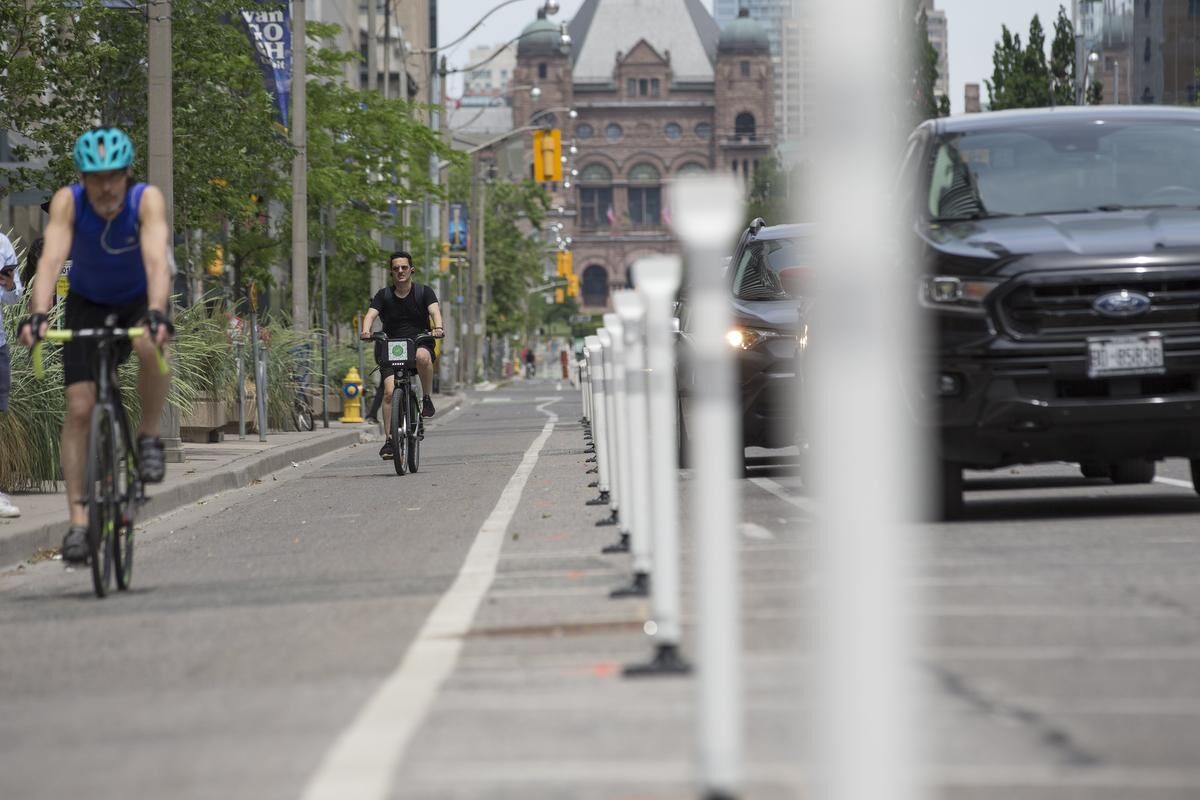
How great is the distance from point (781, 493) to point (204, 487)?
5027 mm

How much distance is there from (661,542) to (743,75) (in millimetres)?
196301

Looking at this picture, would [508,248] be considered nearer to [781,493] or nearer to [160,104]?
[160,104]

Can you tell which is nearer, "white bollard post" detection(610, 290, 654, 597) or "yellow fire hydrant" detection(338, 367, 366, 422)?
"white bollard post" detection(610, 290, 654, 597)

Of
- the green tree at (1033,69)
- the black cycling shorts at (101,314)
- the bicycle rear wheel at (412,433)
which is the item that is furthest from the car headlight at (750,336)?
the green tree at (1033,69)

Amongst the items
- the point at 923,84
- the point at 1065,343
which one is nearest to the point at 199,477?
the point at 1065,343

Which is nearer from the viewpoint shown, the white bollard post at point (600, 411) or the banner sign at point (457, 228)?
the white bollard post at point (600, 411)

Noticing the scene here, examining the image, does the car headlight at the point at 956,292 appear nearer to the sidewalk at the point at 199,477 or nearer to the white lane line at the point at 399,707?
the white lane line at the point at 399,707

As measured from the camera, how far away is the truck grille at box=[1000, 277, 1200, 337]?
399 inches

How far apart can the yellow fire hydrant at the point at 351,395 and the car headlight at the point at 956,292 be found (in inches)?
922

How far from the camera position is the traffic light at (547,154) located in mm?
50031

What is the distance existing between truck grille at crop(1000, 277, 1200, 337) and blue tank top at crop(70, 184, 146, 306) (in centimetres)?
374

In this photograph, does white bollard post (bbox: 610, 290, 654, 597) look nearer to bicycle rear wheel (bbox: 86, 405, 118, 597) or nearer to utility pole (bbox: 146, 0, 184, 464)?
bicycle rear wheel (bbox: 86, 405, 118, 597)

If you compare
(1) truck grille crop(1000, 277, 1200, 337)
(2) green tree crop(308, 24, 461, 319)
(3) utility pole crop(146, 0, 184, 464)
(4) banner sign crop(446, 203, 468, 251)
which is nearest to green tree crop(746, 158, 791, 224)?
(4) banner sign crop(446, 203, 468, 251)

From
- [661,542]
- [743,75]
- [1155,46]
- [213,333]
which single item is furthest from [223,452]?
[743,75]
